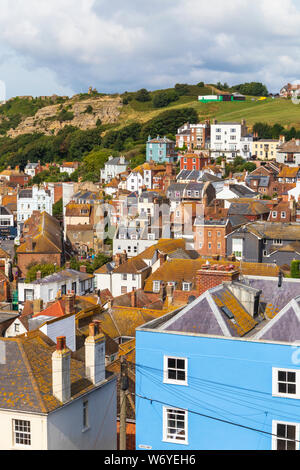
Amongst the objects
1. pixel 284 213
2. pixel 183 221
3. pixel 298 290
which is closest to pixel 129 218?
pixel 183 221

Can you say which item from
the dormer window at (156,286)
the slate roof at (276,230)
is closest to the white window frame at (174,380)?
the dormer window at (156,286)

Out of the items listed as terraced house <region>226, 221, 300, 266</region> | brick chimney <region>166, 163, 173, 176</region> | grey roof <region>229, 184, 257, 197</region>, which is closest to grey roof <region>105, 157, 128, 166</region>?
brick chimney <region>166, 163, 173, 176</region>

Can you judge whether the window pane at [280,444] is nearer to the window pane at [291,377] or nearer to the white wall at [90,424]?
the window pane at [291,377]

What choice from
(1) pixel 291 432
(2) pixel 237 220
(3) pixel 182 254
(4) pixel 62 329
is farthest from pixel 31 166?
(1) pixel 291 432

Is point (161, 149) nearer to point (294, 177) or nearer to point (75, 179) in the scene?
point (75, 179)

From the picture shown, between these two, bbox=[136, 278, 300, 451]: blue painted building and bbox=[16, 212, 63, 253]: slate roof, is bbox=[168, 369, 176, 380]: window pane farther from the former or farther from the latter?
bbox=[16, 212, 63, 253]: slate roof

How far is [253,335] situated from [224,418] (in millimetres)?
2508

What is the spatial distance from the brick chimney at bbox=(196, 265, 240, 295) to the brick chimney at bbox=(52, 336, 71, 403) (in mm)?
6017

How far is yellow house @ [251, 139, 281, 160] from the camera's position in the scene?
114 metres

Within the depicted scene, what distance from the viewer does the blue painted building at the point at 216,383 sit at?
16.5 meters

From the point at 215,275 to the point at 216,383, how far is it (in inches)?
210

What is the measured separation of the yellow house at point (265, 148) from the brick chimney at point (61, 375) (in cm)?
10009

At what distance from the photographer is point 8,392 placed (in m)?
17.6
